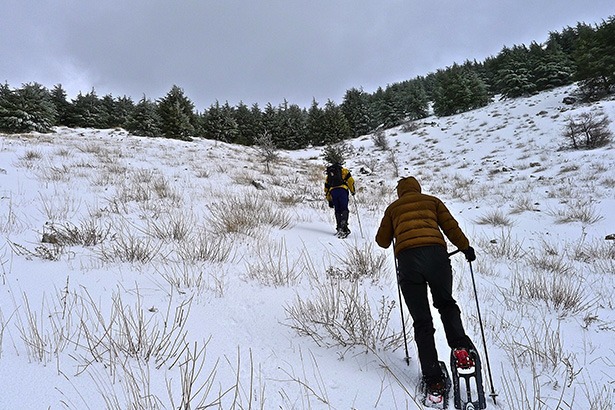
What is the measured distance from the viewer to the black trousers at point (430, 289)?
6.24 feet

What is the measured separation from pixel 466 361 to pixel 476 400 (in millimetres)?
263

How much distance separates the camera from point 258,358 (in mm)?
1791

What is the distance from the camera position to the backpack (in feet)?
21.1

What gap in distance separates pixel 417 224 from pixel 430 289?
20.5 inches

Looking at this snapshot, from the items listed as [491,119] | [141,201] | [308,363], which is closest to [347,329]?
[308,363]

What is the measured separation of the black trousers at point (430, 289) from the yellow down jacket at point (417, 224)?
0.08 meters

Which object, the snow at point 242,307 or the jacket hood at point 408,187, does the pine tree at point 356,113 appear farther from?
the jacket hood at point 408,187

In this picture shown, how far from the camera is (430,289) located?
2.03 metres

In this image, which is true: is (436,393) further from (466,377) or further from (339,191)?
(339,191)

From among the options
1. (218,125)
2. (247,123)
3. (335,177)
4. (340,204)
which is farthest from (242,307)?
(247,123)

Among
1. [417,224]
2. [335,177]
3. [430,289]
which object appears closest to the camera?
[430,289]

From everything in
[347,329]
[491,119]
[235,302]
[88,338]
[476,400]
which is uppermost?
[491,119]

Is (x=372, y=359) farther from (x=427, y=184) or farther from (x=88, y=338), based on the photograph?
(x=427, y=184)

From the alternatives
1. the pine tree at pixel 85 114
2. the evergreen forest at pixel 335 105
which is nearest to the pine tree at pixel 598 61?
the evergreen forest at pixel 335 105
